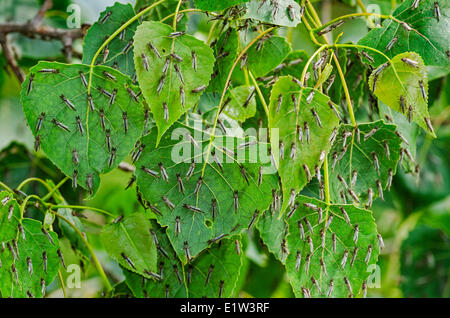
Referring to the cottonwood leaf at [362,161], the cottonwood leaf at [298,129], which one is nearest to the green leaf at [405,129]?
the cottonwood leaf at [362,161]

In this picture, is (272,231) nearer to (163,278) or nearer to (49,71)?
(163,278)

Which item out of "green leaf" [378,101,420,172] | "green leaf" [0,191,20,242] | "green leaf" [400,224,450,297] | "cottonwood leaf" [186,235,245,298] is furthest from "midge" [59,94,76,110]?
"green leaf" [400,224,450,297]

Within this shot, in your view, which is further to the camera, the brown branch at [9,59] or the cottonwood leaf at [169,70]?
the brown branch at [9,59]

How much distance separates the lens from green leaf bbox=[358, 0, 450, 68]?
0.55 metres

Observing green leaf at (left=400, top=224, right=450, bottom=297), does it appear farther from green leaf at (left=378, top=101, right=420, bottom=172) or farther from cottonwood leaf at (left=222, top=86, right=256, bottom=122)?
cottonwood leaf at (left=222, top=86, right=256, bottom=122)

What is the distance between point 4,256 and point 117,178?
2.61 feet

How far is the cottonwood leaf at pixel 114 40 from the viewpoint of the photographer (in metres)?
0.60

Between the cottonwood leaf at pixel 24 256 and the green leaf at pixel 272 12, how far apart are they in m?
0.31

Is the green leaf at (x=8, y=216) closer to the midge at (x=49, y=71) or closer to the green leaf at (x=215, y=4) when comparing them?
the midge at (x=49, y=71)

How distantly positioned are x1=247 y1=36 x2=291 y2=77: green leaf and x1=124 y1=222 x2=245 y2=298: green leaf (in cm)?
20

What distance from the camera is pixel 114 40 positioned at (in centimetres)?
61

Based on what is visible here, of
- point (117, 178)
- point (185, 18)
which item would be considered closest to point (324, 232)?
point (185, 18)

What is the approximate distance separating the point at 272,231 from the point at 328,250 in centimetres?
7
